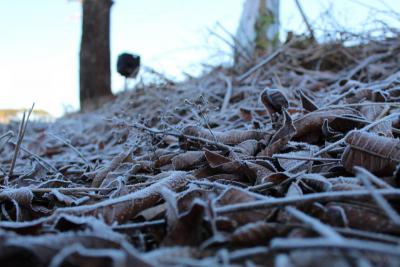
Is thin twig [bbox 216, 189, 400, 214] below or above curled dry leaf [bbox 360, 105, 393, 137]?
below

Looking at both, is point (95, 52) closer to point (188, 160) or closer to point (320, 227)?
point (188, 160)

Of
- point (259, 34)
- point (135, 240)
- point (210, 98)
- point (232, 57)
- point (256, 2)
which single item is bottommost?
point (135, 240)

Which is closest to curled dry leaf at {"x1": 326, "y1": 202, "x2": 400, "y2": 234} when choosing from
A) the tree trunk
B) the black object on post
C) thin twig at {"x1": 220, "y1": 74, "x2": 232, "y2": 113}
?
thin twig at {"x1": 220, "y1": 74, "x2": 232, "y2": 113}

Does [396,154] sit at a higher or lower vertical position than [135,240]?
higher

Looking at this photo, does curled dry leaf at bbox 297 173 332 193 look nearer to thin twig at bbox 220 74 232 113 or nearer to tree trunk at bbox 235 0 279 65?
thin twig at bbox 220 74 232 113

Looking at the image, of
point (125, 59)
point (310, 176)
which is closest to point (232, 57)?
point (125, 59)

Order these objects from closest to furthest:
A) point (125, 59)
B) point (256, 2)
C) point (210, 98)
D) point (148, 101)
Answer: point (210, 98) < point (148, 101) < point (125, 59) < point (256, 2)

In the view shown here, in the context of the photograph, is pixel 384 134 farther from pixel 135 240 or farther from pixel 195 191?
pixel 135 240
